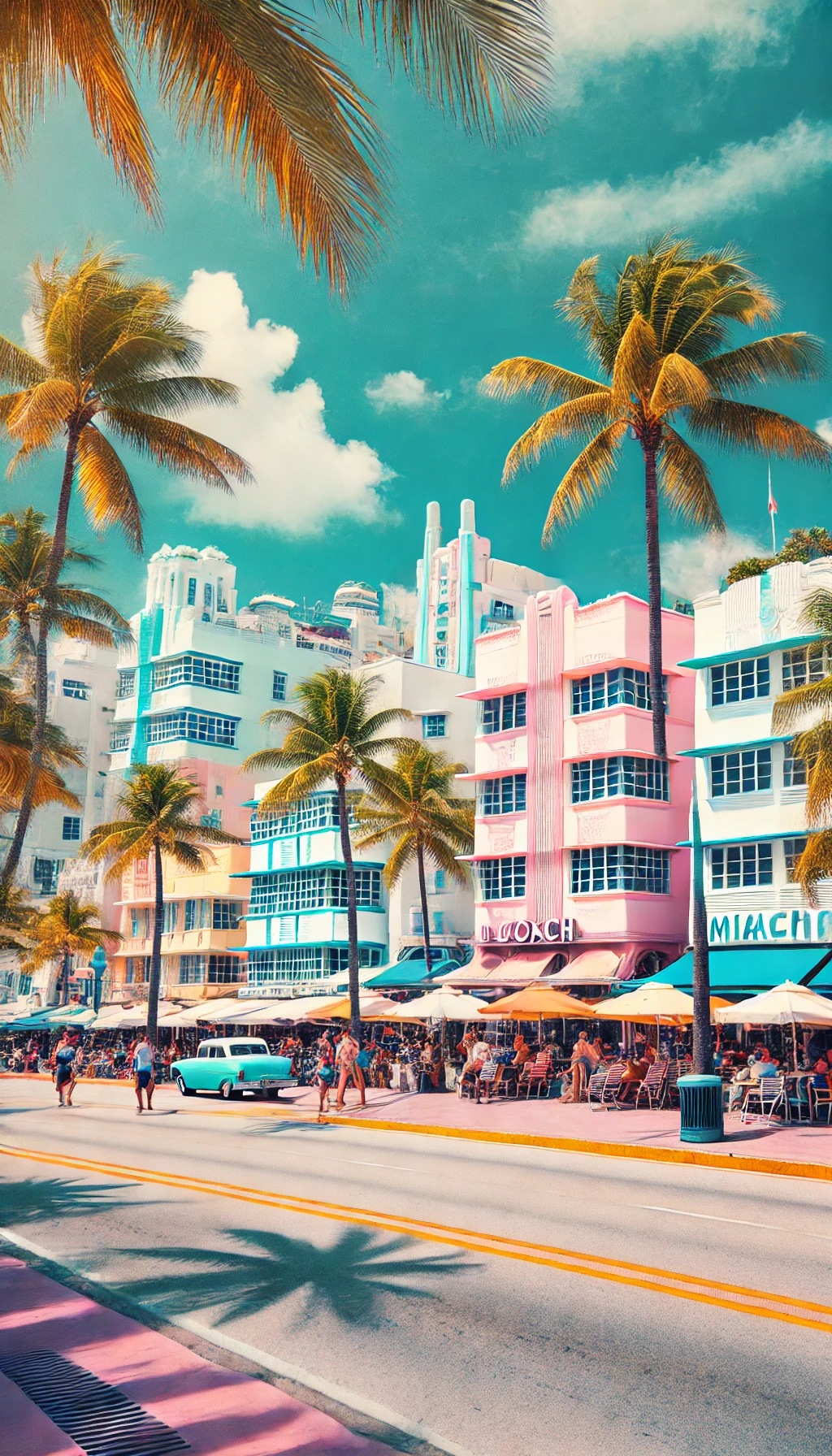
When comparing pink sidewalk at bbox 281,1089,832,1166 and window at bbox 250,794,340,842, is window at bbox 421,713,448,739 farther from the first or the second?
pink sidewalk at bbox 281,1089,832,1166

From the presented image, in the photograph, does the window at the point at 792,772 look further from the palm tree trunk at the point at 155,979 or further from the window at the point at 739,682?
the palm tree trunk at the point at 155,979

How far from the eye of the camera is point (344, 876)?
57125 mm

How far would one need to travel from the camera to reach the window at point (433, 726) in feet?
195

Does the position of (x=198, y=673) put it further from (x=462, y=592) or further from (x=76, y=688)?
(x=462, y=592)

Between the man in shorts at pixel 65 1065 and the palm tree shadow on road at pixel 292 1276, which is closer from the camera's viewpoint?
the palm tree shadow on road at pixel 292 1276

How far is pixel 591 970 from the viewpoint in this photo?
3909 cm

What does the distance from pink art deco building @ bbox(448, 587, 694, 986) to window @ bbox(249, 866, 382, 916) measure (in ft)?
39.8

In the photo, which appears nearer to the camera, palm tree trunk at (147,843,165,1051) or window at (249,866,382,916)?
palm tree trunk at (147,843,165,1051)

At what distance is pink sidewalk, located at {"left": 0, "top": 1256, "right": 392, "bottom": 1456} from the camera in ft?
18.7

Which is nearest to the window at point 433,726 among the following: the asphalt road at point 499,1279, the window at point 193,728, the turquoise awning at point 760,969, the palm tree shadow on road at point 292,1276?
the window at point 193,728

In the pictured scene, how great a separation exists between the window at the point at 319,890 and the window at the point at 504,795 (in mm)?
12060

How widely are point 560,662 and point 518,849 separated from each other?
21.8 ft

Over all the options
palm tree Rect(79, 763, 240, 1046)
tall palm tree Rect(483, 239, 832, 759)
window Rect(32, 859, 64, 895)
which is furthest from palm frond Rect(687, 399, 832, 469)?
window Rect(32, 859, 64, 895)

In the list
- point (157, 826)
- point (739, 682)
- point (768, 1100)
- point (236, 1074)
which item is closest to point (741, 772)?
point (739, 682)
